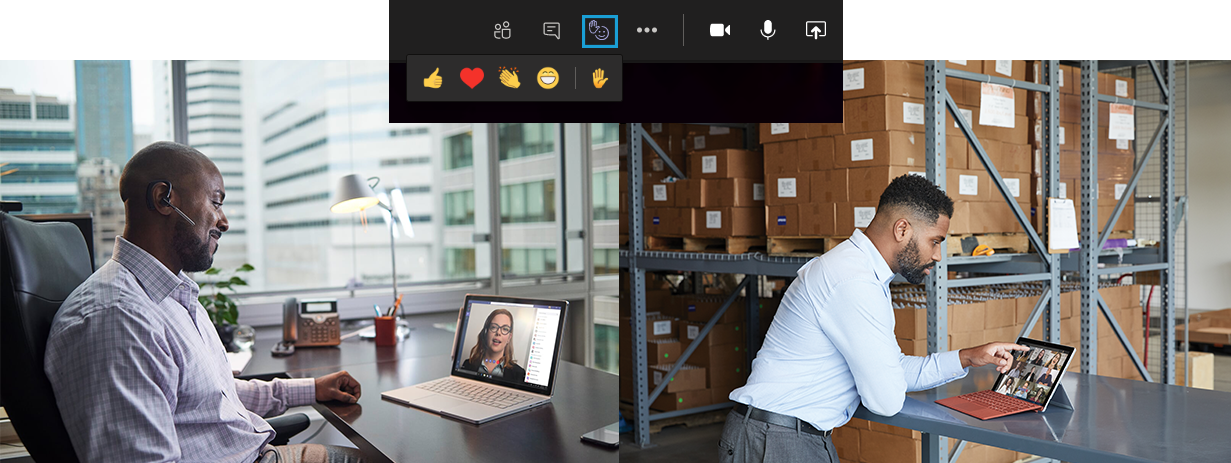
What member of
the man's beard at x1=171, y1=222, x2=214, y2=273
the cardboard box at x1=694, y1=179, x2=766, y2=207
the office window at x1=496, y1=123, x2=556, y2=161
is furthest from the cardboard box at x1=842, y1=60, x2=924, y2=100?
the office window at x1=496, y1=123, x2=556, y2=161

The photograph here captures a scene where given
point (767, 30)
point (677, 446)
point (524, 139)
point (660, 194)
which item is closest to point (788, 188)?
point (660, 194)

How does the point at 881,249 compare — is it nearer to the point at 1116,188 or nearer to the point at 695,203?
the point at 695,203

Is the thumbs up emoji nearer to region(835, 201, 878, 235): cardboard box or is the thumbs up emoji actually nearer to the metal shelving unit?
the metal shelving unit

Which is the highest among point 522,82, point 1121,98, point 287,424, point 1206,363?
point 1121,98

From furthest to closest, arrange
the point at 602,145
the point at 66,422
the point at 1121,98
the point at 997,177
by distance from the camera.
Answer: the point at 602,145, the point at 1121,98, the point at 997,177, the point at 66,422

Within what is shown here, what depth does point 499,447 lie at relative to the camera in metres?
1.83

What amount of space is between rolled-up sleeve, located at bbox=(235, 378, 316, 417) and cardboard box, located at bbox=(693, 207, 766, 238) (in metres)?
2.38

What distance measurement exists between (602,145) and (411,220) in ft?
5.10

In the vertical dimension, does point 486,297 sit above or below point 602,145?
below

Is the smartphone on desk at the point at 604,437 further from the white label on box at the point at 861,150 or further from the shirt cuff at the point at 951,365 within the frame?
the white label on box at the point at 861,150

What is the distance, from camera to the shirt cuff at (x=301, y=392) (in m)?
2.32

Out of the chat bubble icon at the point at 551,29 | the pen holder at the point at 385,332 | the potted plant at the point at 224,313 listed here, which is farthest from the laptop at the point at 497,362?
the potted plant at the point at 224,313

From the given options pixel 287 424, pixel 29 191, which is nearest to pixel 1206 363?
pixel 287 424

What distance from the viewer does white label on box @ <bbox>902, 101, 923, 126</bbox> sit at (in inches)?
130
